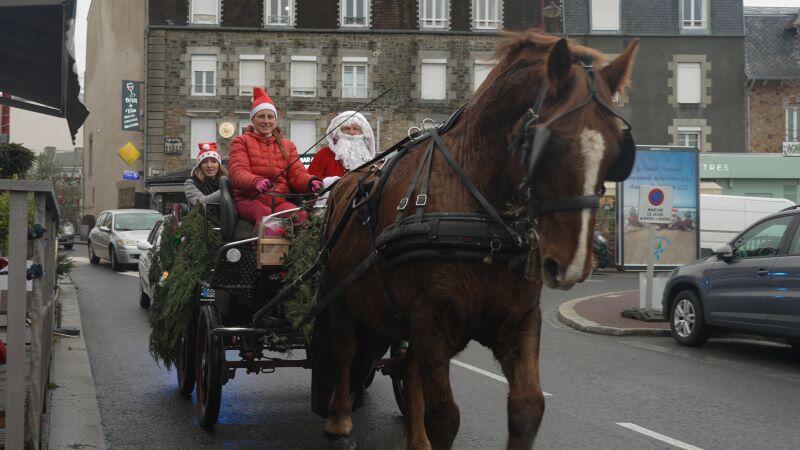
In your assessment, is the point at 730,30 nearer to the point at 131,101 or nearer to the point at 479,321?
the point at 131,101

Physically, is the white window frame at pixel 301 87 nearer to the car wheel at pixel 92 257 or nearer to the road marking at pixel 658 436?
the car wheel at pixel 92 257

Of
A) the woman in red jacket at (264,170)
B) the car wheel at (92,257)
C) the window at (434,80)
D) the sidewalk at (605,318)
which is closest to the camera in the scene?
the woman in red jacket at (264,170)

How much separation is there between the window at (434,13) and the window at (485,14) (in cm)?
125

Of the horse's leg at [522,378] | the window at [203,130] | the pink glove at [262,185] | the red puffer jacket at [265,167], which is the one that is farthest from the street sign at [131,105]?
the horse's leg at [522,378]

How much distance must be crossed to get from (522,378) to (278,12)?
38090mm

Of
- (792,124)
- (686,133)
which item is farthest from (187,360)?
(792,124)

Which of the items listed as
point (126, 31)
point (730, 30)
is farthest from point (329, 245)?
point (126, 31)

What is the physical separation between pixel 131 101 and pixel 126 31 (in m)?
Result: 7.46

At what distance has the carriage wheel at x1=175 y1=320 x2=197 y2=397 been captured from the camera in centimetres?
720

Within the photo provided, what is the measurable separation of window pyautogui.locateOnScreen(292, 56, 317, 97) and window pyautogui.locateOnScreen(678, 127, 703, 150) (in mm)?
16037

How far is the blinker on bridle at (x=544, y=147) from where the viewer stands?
135 inches

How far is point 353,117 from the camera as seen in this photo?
6.57m

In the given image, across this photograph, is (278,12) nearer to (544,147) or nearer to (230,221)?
(230,221)

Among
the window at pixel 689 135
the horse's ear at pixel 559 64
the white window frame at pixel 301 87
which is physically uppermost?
the white window frame at pixel 301 87
